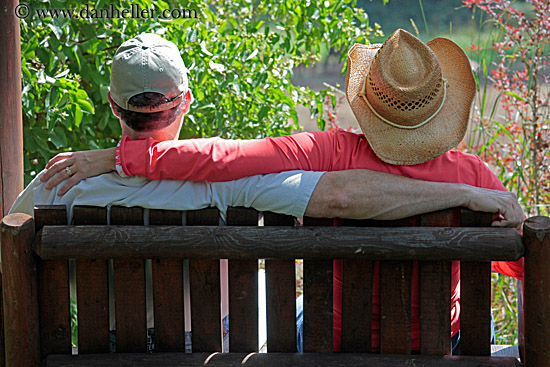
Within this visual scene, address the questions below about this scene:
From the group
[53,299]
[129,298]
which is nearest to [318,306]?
[129,298]

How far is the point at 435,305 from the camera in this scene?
72.0 inches

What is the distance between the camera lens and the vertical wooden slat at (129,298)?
5.97 feet

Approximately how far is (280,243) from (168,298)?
1.17ft

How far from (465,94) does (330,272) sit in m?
0.68

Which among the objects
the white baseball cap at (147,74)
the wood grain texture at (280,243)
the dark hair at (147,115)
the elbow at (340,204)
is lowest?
the wood grain texture at (280,243)

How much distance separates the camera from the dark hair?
1.95 meters

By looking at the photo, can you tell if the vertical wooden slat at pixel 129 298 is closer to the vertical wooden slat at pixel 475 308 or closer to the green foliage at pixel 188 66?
the vertical wooden slat at pixel 475 308

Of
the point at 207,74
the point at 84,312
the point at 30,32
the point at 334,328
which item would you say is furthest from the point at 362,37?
the point at 84,312

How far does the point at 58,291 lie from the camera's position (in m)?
1.87

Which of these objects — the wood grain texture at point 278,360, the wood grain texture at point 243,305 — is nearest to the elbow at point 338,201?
the wood grain texture at point 243,305

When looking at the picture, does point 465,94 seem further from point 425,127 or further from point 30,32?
point 30,32

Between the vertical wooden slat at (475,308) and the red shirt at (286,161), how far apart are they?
0.13 metres

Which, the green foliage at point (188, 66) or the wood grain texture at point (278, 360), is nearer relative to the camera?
the wood grain texture at point (278, 360)

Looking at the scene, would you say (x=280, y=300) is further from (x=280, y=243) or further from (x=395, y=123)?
(x=395, y=123)
